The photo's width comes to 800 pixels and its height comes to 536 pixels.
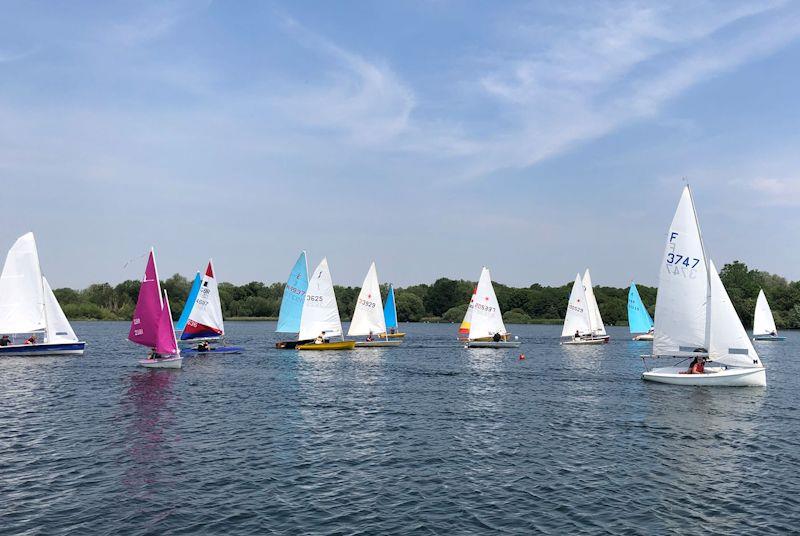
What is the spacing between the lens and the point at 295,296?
72312 millimetres

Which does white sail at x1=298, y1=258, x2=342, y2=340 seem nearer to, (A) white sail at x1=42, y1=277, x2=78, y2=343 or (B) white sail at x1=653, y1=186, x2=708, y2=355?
(A) white sail at x1=42, y1=277, x2=78, y2=343

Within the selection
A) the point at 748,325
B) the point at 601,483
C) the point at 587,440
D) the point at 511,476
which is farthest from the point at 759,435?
the point at 748,325

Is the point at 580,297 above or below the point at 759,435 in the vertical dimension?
above

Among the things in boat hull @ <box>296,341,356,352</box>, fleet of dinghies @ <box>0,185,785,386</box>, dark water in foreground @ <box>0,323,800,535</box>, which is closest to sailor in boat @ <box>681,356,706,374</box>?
fleet of dinghies @ <box>0,185,785,386</box>

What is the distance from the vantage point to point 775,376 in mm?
53094

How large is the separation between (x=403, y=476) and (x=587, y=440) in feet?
31.9

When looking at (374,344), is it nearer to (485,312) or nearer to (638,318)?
(485,312)

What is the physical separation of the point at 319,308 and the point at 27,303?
28278 mm

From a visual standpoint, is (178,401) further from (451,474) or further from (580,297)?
(580,297)

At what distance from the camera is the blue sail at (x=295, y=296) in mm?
71438


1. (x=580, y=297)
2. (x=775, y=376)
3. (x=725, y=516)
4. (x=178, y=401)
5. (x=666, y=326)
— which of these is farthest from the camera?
(x=580, y=297)

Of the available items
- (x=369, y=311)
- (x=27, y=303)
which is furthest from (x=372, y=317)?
(x=27, y=303)

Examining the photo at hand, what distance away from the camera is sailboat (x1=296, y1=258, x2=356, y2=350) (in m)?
68.8

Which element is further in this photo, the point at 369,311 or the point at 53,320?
the point at 369,311
